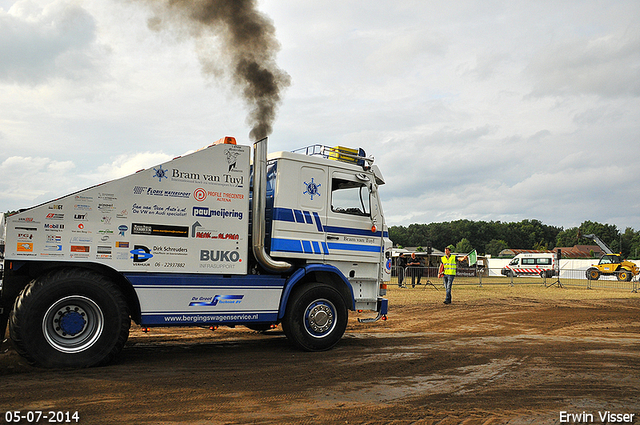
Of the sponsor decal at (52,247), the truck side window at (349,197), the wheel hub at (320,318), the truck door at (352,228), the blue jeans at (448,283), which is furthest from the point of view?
the blue jeans at (448,283)

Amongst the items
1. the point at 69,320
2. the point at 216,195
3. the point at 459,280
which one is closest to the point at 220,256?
the point at 216,195

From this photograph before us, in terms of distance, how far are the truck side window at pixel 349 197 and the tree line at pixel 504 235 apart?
12362 centimetres

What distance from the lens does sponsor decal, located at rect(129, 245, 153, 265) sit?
6.90 metres

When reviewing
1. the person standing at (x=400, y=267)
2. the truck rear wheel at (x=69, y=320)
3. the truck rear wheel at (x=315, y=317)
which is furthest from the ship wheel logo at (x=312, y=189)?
the person standing at (x=400, y=267)

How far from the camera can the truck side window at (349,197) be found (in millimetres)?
8859

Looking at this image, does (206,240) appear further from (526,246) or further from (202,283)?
(526,246)

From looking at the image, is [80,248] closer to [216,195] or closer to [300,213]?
[216,195]

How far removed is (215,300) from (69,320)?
1.98 m

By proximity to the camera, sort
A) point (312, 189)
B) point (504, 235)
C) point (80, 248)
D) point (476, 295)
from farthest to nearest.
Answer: point (504, 235)
point (476, 295)
point (312, 189)
point (80, 248)

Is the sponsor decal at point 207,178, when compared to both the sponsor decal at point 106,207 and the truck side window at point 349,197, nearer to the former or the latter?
the sponsor decal at point 106,207

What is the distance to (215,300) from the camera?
294 inches

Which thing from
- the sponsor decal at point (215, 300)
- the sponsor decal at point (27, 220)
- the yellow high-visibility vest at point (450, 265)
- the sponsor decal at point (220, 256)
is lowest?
the sponsor decal at point (215, 300)

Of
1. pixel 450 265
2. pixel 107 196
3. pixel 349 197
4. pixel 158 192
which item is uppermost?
pixel 349 197

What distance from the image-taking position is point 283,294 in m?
8.04
